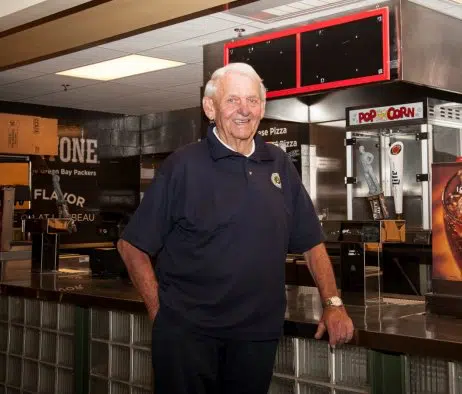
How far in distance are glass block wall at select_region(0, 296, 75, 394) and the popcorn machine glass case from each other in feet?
8.25

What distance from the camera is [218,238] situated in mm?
2051

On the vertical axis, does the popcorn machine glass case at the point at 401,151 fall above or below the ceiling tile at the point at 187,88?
below

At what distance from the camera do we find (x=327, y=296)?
2225 mm

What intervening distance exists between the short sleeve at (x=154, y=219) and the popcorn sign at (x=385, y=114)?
3593mm

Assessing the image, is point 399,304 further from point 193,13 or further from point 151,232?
point 193,13

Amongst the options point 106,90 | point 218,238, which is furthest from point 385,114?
point 218,238

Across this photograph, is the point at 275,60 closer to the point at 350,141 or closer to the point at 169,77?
the point at 350,141

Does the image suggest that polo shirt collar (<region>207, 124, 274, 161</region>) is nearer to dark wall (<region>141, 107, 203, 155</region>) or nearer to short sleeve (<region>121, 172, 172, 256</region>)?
short sleeve (<region>121, 172, 172, 256</region>)

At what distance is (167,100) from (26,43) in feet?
11.1

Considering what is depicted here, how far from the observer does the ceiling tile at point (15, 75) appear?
21.4ft

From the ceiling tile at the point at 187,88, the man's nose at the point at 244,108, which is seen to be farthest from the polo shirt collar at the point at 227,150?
the ceiling tile at the point at 187,88

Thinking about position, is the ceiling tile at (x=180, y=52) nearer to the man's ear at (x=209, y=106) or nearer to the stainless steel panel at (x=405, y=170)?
the stainless steel panel at (x=405, y=170)

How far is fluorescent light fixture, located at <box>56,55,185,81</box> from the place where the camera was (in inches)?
234

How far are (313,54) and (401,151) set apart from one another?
1656mm
